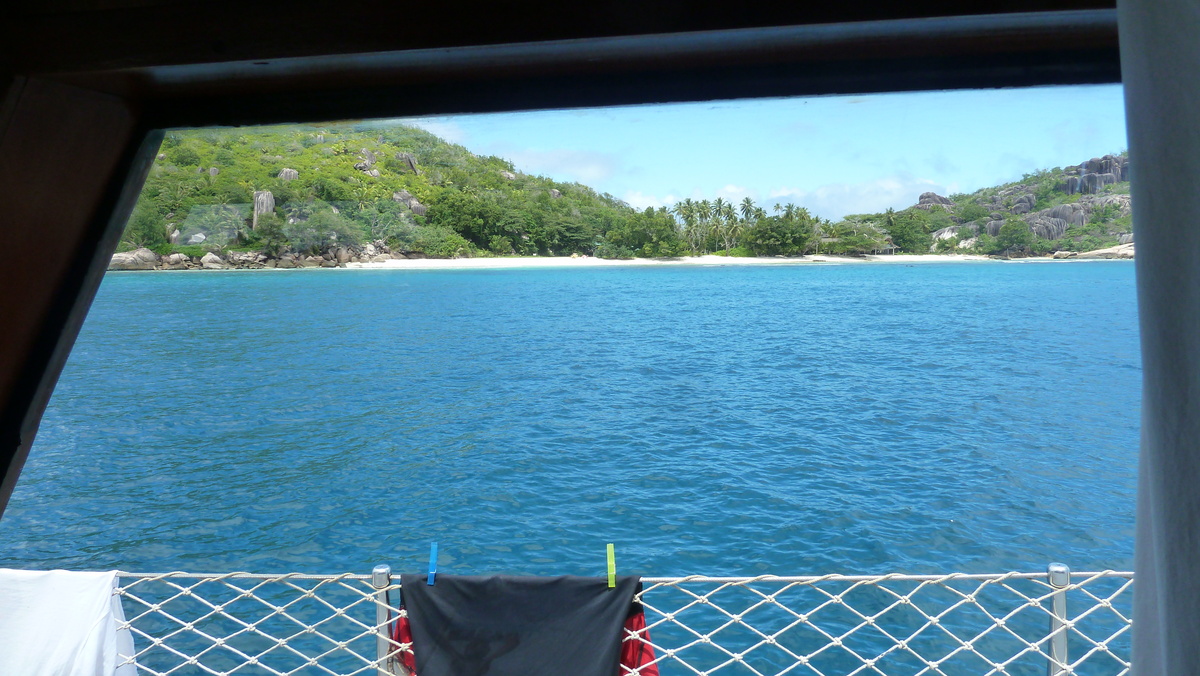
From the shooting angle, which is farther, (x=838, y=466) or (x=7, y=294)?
(x=838, y=466)

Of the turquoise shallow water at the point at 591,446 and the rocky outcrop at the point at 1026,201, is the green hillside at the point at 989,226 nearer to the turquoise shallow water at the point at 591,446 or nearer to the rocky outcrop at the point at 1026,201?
the rocky outcrop at the point at 1026,201

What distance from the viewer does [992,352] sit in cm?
1830

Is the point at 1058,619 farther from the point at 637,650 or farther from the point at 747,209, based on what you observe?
the point at 747,209

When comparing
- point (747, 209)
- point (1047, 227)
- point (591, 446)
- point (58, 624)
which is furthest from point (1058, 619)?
point (747, 209)

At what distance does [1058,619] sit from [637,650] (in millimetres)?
943

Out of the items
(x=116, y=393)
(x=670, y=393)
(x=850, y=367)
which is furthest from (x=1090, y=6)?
(x=116, y=393)

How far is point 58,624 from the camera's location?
5.82 ft

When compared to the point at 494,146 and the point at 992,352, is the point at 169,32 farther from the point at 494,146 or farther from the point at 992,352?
the point at 992,352

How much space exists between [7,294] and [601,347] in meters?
18.4

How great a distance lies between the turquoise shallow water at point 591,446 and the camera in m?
7.54

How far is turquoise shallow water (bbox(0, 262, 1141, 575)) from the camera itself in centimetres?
754

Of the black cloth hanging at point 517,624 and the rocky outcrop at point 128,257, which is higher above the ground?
the rocky outcrop at point 128,257

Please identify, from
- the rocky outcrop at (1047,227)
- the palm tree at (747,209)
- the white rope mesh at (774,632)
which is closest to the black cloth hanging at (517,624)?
the white rope mesh at (774,632)

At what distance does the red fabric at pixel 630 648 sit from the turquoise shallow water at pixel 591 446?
16.4 ft
